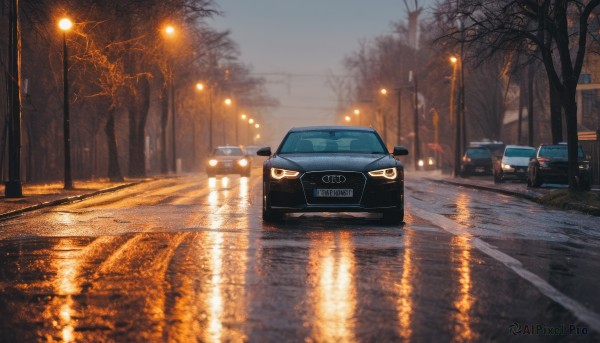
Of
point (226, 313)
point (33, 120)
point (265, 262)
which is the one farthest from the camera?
point (33, 120)

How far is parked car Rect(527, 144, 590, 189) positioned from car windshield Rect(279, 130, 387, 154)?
761 inches

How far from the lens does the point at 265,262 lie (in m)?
10.3

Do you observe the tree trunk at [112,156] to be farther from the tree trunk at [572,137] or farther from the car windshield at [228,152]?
the tree trunk at [572,137]

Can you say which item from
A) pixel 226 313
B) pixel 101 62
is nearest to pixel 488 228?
pixel 226 313

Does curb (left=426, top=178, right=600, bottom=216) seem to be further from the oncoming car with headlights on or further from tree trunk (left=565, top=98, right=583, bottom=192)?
the oncoming car with headlights on

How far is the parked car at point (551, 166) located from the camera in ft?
115

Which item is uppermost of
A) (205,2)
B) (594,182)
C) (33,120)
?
(205,2)

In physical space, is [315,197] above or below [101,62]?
below

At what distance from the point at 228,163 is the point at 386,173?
3506cm

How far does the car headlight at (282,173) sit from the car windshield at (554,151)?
74.0 ft

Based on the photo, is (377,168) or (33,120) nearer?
(377,168)

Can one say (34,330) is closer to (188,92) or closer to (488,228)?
(488,228)

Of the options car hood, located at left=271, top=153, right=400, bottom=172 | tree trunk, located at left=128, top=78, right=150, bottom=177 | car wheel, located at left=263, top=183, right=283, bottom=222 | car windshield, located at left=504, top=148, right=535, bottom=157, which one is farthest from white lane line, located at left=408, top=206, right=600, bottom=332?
tree trunk, located at left=128, top=78, right=150, bottom=177

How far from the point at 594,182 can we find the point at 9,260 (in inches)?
1206
